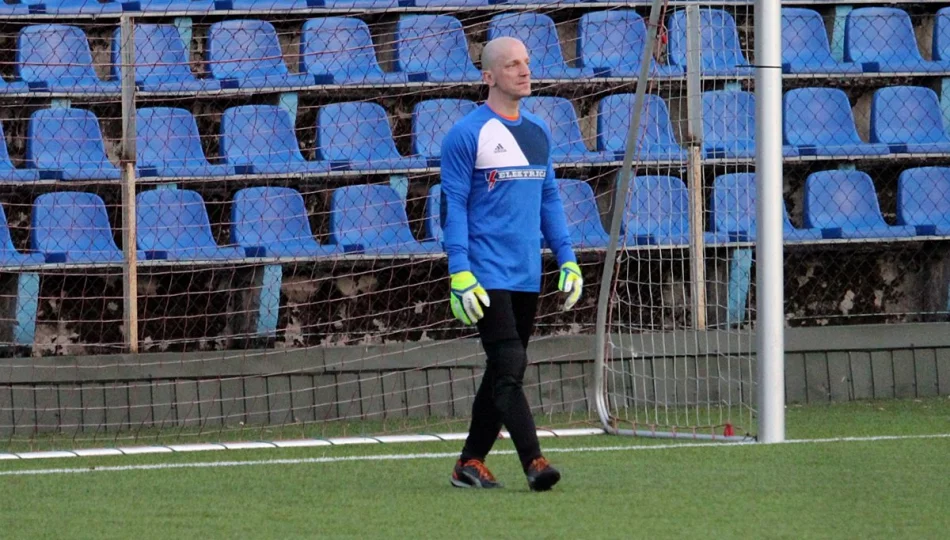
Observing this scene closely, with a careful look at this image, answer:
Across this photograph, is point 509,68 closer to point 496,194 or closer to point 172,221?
point 496,194

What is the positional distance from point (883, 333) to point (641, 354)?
1.57 metres

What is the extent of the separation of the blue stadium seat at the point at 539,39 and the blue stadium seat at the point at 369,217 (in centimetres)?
143

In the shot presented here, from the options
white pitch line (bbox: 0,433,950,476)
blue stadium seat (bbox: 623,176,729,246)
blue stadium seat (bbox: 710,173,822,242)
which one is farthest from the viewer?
blue stadium seat (bbox: 710,173,822,242)

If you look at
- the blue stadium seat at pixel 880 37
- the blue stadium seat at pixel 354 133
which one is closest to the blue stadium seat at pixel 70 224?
the blue stadium seat at pixel 354 133

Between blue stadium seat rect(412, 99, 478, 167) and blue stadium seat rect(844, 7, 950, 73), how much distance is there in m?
3.02

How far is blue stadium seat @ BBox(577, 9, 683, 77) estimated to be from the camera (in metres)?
11.0

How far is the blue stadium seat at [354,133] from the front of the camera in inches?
402

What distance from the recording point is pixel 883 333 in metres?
9.45

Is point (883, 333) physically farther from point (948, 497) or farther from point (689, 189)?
point (948, 497)

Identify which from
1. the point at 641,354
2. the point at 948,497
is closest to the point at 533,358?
the point at 641,354

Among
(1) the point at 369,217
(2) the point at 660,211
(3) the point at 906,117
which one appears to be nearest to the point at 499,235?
(2) the point at 660,211

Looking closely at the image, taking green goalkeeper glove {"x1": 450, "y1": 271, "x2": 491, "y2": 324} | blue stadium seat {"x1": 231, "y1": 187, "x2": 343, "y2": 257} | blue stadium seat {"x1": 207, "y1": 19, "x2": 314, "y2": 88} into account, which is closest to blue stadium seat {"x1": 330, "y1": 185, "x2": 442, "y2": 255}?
blue stadium seat {"x1": 231, "y1": 187, "x2": 343, "y2": 257}

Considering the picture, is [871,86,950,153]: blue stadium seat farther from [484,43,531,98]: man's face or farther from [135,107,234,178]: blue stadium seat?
[484,43,531,98]: man's face

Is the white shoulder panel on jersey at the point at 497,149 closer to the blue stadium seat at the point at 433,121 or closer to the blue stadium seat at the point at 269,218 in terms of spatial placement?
the blue stadium seat at the point at 269,218
